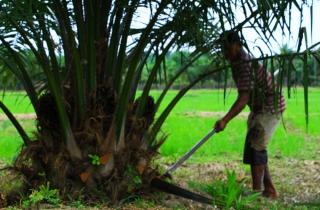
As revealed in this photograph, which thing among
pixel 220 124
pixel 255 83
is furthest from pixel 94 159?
pixel 255 83

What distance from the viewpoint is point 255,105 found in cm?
558

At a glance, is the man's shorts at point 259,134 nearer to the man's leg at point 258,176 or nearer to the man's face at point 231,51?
the man's leg at point 258,176

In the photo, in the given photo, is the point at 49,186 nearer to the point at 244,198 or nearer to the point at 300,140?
the point at 244,198

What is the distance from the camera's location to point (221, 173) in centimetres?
727

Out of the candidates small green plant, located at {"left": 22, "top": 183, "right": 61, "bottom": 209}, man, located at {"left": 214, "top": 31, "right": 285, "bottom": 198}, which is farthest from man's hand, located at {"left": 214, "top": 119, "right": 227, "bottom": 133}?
small green plant, located at {"left": 22, "top": 183, "right": 61, "bottom": 209}

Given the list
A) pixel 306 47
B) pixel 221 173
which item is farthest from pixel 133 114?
pixel 221 173

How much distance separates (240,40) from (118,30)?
96 cm

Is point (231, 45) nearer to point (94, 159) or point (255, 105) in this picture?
point (255, 105)

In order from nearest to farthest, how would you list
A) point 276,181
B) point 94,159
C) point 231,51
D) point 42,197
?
point 42,197 < point 94,159 < point 231,51 < point 276,181

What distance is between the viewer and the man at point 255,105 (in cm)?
484

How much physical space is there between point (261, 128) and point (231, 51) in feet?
2.86

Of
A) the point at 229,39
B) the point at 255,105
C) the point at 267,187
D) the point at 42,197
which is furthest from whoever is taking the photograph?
the point at 267,187

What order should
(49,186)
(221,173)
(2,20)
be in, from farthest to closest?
1. (221,173)
2. (49,186)
3. (2,20)

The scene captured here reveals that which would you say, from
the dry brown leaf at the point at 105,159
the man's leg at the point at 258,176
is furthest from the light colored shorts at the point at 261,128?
the dry brown leaf at the point at 105,159
